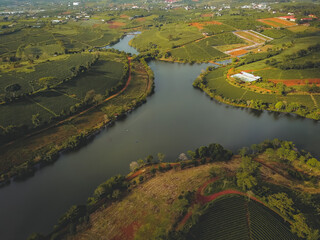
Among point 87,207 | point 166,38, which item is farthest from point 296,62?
point 87,207

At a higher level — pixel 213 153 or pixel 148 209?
pixel 213 153

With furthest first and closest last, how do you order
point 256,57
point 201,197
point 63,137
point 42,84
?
point 256,57 → point 42,84 → point 63,137 → point 201,197

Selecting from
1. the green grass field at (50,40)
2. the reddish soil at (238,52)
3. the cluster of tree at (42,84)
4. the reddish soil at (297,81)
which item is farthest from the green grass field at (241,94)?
the green grass field at (50,40)

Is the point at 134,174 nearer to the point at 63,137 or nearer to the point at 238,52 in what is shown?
the point at 63,137

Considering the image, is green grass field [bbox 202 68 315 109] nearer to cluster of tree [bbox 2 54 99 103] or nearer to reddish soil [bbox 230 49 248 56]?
reddish soil [bbox 230 49 248 56]

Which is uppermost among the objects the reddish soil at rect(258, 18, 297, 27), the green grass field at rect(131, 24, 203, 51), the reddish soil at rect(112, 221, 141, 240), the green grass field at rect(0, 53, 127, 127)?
the reddish soil at rect(258, 18, 297, 27)

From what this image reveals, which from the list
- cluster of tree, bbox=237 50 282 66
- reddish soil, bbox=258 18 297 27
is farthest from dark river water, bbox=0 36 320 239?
reddish soil, bbox=258 18 297 27
